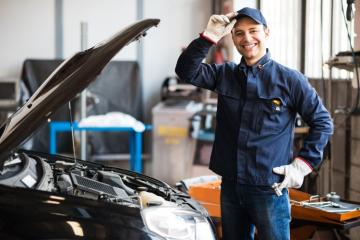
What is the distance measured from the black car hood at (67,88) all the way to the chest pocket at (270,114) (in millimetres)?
586

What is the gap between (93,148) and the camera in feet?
21.1

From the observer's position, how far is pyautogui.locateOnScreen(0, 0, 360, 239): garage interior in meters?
5.09

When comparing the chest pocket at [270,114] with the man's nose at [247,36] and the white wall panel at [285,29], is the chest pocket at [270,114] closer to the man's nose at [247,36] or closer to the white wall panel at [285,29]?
the man's nose at [247,36]

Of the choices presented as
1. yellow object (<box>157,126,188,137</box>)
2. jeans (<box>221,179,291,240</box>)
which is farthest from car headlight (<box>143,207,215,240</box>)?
yellow object (<box>157,126,188,137</box>)

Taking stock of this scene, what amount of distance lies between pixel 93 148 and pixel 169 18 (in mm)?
1856

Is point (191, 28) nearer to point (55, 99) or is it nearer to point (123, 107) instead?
point (123, 107)

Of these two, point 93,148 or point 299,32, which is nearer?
point 299,32

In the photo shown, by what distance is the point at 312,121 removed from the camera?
2301 mm

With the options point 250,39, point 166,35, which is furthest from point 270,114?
point 166,35

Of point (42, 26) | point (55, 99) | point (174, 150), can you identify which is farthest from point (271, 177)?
point (42, 26)

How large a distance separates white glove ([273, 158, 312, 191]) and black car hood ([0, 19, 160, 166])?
0.81 metres

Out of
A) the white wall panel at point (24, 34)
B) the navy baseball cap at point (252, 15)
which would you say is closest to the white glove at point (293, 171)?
the navy baseball cap at point (252, 15)

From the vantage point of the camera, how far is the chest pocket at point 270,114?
7.57 feet

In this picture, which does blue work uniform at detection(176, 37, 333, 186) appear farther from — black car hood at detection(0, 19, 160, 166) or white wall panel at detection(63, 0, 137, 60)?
white wall panel at detection(63, 0, 137, 60)
